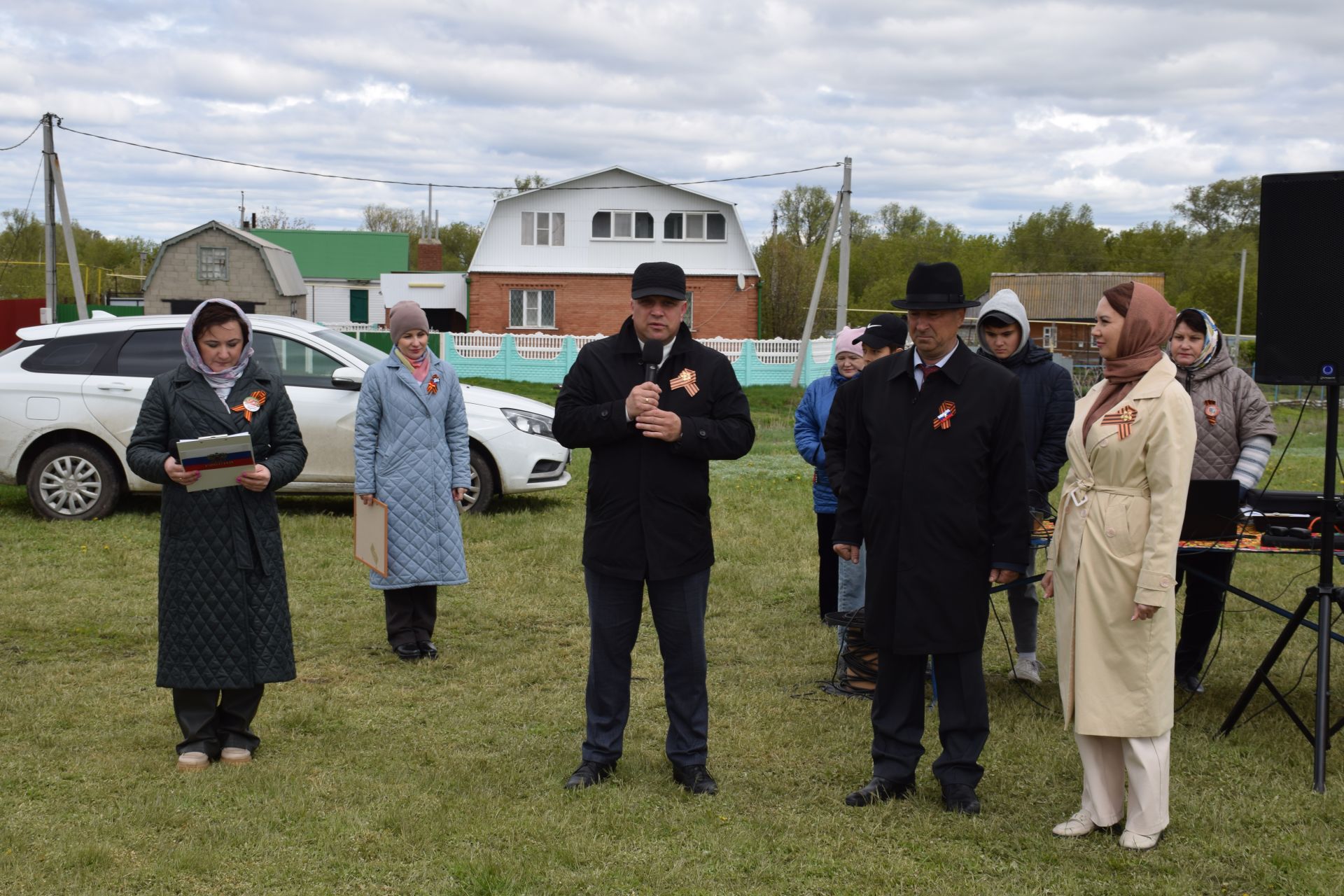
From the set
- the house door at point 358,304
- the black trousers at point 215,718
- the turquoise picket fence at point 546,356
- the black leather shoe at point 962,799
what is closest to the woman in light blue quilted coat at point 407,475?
the black trousers at point 215,718

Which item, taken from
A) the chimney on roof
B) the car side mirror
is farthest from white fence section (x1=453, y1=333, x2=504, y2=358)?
the car side mirror

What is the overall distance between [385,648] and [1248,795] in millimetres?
4714

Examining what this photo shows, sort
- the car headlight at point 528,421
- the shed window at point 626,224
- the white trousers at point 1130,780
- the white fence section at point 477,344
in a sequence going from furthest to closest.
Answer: the shed window at point 626,224 → the white fence section at point 477,344 → the car headlight at point 528,421 → the white trousers at point 1130,780

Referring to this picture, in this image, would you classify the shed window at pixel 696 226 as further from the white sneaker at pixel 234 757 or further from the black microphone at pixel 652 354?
the black microphone at pixel 652 354

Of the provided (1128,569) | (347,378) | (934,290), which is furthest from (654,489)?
(347,378)

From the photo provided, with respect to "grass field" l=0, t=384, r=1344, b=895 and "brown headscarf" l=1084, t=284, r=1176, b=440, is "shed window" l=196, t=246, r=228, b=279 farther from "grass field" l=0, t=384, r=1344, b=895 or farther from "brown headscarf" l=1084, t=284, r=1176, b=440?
"brown headscarf" l=1084, t=284, r=1176, b=440

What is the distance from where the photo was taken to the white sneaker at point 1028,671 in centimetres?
668

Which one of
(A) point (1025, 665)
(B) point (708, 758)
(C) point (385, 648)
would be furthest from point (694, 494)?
(C) point (385, 648)

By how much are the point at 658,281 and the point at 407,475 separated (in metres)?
3.01

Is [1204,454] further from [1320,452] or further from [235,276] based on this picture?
[235,276]

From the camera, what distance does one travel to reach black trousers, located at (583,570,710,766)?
16.1ft

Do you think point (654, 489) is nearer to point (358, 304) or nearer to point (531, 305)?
point (531, 305)

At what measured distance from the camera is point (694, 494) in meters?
4.84

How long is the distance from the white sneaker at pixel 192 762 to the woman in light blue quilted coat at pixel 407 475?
1.99m
